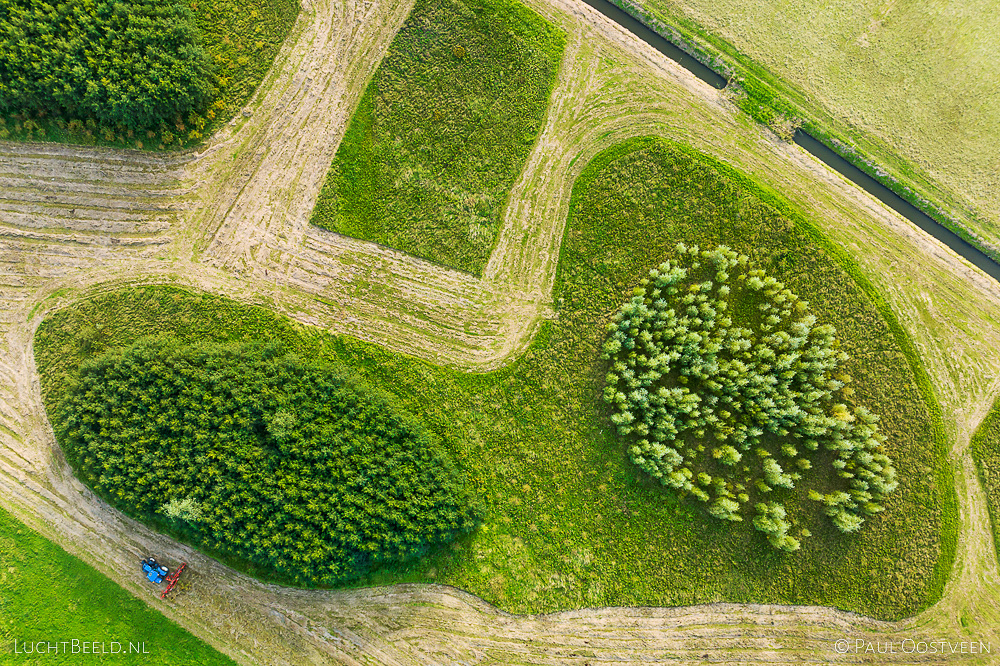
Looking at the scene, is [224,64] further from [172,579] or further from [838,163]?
[838,163]

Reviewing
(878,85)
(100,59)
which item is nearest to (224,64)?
(100,59)

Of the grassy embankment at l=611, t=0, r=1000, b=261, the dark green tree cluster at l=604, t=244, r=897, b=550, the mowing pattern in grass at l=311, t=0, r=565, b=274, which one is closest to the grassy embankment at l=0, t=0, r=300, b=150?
the mowing pattern in grass at l=311, t=0, r=565, b=274

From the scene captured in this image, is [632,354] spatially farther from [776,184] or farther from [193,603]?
[193,603]

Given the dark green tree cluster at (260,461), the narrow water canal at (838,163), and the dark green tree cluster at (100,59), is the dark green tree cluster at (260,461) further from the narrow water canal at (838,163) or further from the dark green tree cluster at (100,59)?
the narrow water canal at (838,163)

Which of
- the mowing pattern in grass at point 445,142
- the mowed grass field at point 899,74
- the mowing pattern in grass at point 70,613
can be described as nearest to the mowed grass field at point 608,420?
the mowing pattern in grass at point 445,142

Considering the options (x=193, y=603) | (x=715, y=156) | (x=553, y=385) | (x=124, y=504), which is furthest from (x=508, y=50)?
(x=193, y=603)

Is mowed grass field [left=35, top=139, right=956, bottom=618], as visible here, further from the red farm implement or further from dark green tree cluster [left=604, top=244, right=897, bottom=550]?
the red farm implement
